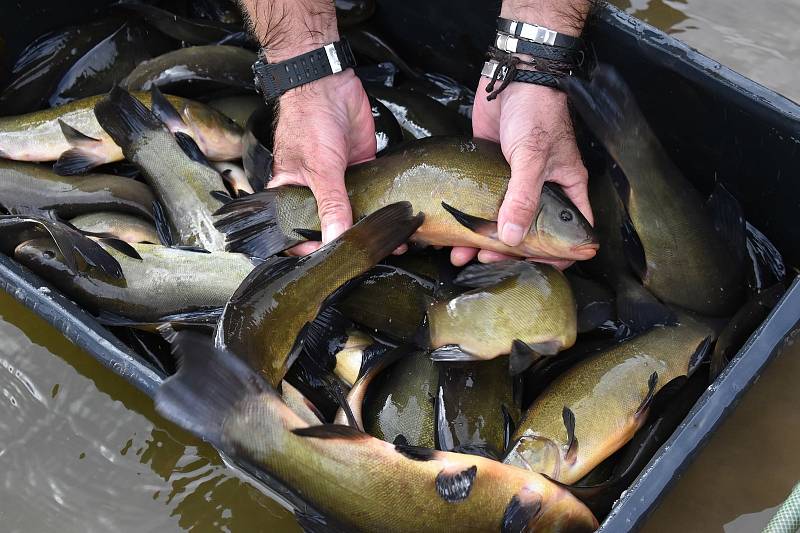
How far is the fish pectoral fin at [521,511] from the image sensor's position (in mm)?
1573

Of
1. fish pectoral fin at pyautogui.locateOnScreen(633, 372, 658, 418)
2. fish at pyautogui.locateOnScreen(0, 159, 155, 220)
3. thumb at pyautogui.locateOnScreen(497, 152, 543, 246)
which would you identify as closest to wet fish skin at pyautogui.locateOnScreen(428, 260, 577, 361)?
thumb at pyautogui.locateOnScreen(497, 152, 543, 246)

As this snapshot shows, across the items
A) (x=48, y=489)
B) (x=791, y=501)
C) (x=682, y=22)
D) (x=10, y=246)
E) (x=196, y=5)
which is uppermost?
(x=682, y=22)

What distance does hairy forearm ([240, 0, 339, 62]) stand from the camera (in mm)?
2449

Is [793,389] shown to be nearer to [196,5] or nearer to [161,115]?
[161,115]

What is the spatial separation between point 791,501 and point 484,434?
A: 2.29 ft

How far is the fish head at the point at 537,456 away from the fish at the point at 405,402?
0.22 metres

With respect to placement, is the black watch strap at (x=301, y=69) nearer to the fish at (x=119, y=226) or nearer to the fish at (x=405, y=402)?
the fish at (x=119, y=226)

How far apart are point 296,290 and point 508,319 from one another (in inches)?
21.8

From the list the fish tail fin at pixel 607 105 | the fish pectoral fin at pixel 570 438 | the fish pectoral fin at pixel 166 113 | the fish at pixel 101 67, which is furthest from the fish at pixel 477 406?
the fish at pixel 101 67

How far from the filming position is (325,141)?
2242 millimetres

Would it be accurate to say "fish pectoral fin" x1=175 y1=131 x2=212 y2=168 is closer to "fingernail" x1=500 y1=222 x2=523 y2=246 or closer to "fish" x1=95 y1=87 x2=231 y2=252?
"fish" x1=95 y1=87 x2=231 y2=252

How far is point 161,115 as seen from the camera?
2512 millimetres

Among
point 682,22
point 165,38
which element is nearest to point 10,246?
point 165,38

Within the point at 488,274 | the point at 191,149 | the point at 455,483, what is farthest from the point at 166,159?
the point at 455,483
